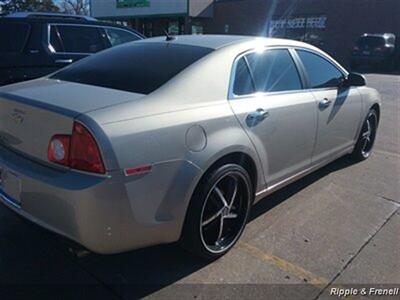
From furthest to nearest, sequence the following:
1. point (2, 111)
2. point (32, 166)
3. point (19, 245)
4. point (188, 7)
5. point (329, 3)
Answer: point (188, 7) < point (329, 3) < point (19, 245) < point (2, 111) < point (32, 166)

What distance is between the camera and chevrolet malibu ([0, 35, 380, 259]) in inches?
94.7

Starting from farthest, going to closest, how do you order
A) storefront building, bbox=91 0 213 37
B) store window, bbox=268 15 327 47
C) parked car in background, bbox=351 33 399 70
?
storefront building, bbox=91 0 213 37, store window, bbox=268 15 327 47, parked car in background, bbox=351 33 399 70

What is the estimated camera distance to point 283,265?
3123 millimetres

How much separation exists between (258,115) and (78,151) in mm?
1458

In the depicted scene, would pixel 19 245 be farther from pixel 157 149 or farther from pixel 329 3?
pixel 329 3

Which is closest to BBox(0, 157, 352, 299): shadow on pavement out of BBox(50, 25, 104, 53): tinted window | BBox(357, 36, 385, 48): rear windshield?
BBox(50, 25, 104, 53): tinted window

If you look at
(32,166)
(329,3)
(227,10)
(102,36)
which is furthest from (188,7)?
(32,166)

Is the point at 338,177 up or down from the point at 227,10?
down

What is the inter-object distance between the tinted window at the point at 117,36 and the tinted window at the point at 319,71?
13.4ft

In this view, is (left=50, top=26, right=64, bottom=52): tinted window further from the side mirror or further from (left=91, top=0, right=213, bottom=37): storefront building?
(left=91, top=0, right=213, bottom=37): storefront building

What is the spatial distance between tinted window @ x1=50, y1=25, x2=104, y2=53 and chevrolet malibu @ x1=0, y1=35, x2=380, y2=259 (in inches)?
133

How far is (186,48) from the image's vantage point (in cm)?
346

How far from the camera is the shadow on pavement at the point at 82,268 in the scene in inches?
108

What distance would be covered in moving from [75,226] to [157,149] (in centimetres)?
64
